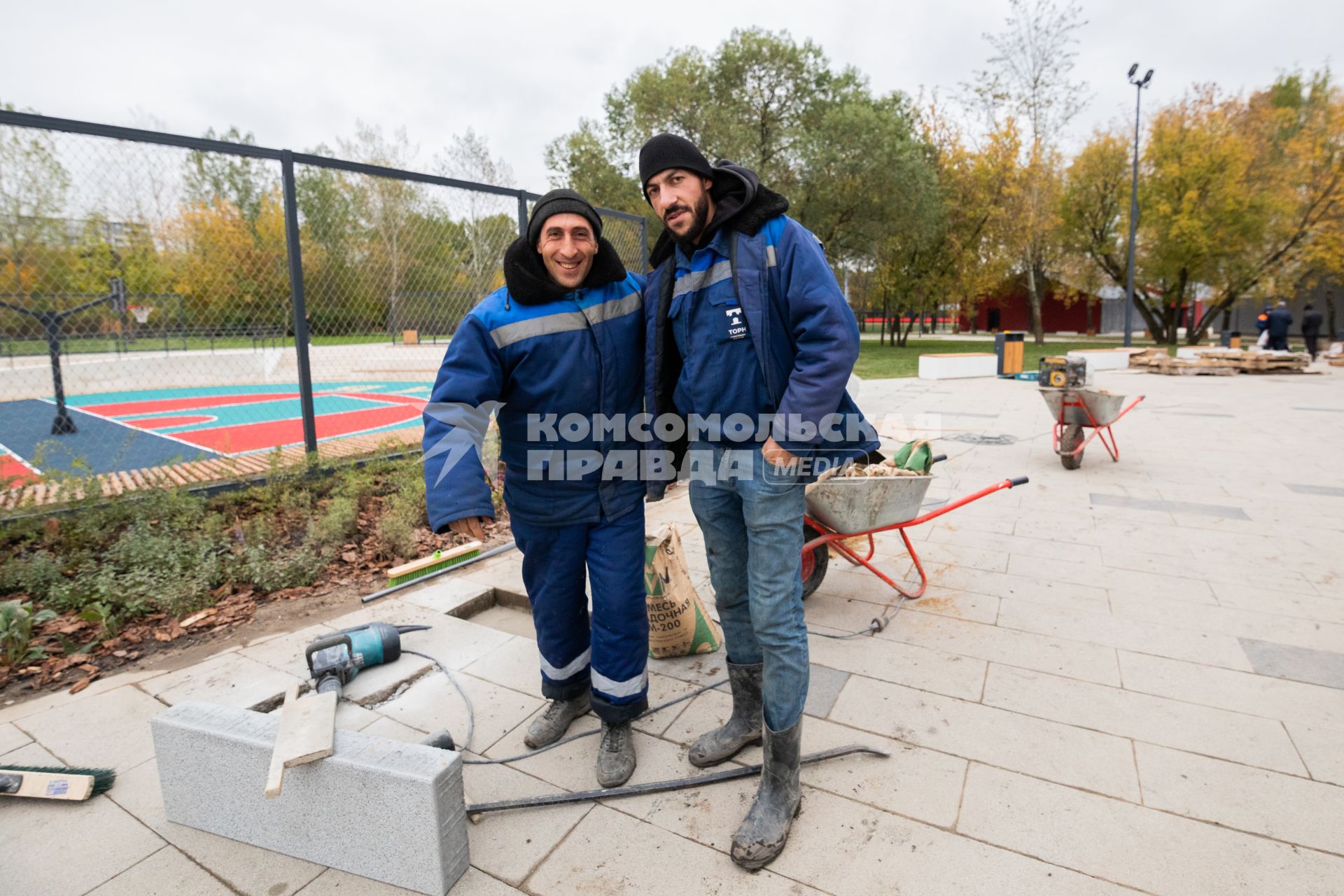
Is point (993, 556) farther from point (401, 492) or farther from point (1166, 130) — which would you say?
point (1166, 130)

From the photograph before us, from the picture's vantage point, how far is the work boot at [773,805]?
1.83 m

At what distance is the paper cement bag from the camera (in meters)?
2.85

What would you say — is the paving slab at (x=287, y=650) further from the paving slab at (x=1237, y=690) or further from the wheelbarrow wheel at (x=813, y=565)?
the paving slab at (x=1237, y=690)

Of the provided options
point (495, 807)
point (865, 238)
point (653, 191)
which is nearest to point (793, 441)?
point (653, 191)

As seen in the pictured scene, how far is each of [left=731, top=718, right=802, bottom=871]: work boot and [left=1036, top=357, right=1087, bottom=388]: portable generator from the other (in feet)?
18.0

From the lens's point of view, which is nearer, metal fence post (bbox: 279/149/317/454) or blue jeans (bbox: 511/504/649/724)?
blue jeans (bbox: 511/504/649/724)

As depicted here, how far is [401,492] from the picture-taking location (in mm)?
4961

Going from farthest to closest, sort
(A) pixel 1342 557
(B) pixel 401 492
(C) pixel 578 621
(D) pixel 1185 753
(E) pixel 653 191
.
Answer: (B) pixel 401 492 → (A) pixel 1342 557 → (C) pixel 578 621 → (D) pixel 1185 753 → (E) pixel 653 191

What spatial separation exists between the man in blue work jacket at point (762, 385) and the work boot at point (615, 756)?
16.8 inches

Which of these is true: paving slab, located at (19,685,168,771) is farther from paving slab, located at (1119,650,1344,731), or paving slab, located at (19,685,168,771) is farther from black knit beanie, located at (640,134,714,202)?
paving slab, located at (1119,650,1344,731)

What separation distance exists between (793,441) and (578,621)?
3.64 ft

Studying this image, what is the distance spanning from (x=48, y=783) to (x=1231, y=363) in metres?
21.2

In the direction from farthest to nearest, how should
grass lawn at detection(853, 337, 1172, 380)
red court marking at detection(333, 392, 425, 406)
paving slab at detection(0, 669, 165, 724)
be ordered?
1. grass lawn at detection(853, 337, 1172, 380)
2. red court marking at detection(333, 392, 425, 406)
3. paving slab at detection(0, 669, 165, 724)

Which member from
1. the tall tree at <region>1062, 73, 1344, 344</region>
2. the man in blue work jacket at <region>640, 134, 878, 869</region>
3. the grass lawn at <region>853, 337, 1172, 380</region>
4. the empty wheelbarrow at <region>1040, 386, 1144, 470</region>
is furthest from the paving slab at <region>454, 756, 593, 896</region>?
the tall tree at <region>1062, 73, 1344, 344</region>
